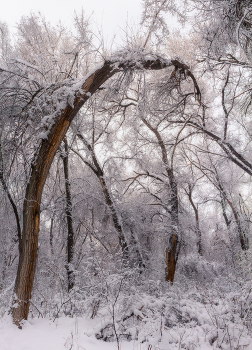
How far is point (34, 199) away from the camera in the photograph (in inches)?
148

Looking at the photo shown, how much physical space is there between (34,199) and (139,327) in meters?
2.35

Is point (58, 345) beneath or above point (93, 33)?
beneath

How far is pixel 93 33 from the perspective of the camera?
4.92m

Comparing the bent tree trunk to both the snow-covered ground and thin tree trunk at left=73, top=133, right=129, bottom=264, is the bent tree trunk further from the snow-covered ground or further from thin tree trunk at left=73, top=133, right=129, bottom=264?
thin tree trunk at left=73, top=133, right=129, bottom=264

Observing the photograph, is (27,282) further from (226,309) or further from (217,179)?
(217,179)

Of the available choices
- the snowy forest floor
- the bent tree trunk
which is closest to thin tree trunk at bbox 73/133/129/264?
the snowy forest floor

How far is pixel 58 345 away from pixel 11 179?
2.60m

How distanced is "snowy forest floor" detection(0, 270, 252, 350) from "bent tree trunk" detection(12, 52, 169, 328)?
0.32 m

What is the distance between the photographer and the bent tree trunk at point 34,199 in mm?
3518

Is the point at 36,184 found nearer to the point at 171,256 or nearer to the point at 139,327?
the point at 139,327

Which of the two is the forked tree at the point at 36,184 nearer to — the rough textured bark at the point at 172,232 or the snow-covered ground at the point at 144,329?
the snow-covered ground at the point at 144,329

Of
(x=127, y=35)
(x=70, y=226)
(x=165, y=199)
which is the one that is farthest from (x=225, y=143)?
(x=70, y=226)

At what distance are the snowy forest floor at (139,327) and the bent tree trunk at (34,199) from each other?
0.32 m

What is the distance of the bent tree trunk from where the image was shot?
3.52m
